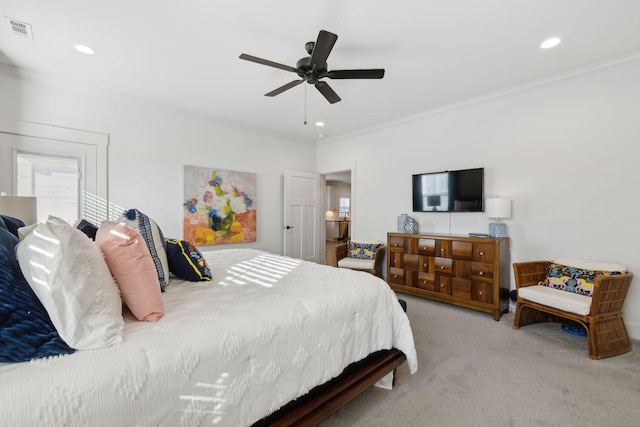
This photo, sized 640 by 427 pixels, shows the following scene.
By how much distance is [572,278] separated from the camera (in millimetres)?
2711

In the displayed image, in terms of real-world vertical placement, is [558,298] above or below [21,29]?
below

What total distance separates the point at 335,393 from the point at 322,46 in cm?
222

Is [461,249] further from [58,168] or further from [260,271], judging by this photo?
[58,168]

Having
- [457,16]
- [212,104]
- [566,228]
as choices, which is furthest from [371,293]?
[212,104]

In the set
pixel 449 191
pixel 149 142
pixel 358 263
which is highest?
pixel 149 142

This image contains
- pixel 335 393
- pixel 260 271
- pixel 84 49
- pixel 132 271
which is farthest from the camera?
pixel 84 49

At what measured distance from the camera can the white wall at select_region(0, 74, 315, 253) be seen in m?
3.08

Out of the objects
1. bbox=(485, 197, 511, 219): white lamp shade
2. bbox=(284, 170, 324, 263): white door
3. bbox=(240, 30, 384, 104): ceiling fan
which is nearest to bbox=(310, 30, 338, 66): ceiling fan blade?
bbox=(240, 30, 384, 104): ceiling fan

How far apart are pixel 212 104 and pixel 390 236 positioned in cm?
313

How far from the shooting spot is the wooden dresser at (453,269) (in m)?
3.16

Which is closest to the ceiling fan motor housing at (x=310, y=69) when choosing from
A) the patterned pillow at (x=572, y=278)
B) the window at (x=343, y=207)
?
the patterned pillow at (x=572, y=278)

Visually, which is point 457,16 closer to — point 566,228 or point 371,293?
point 371,293

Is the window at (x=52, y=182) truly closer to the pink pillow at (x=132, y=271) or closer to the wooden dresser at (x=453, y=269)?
the pink pillow at (x=132, y=271)

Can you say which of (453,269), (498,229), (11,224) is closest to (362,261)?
(453,269)
